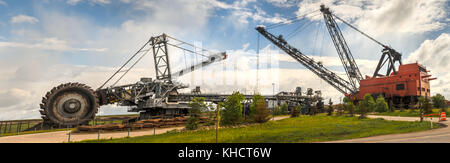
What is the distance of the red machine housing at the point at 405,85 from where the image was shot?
4688 cm

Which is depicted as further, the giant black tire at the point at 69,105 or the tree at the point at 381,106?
the tree at the point at 381,106

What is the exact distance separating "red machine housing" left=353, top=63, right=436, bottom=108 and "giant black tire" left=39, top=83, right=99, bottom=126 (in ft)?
205

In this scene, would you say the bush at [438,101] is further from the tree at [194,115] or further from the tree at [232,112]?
the tree at [194,115]

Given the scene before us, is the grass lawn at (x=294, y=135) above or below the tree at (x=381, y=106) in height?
below

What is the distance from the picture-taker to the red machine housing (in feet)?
154

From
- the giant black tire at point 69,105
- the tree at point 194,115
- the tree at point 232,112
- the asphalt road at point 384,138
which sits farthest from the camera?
the giant black tire at point 69,105

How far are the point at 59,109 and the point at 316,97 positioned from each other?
67.9 meters

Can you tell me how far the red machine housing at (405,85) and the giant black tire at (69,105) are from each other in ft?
205

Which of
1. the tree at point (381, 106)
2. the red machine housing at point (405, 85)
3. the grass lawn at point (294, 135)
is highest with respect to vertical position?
the red machine housing at point (405, 85)

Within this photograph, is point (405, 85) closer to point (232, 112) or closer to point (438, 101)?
point (438, 101)

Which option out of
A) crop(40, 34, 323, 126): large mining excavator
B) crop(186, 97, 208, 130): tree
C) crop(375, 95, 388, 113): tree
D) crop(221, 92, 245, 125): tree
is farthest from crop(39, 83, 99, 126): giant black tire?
crop(375, 95, 388, 113): tree

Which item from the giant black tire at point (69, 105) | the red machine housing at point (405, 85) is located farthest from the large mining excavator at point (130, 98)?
the red machine housing at point (405, 85)
